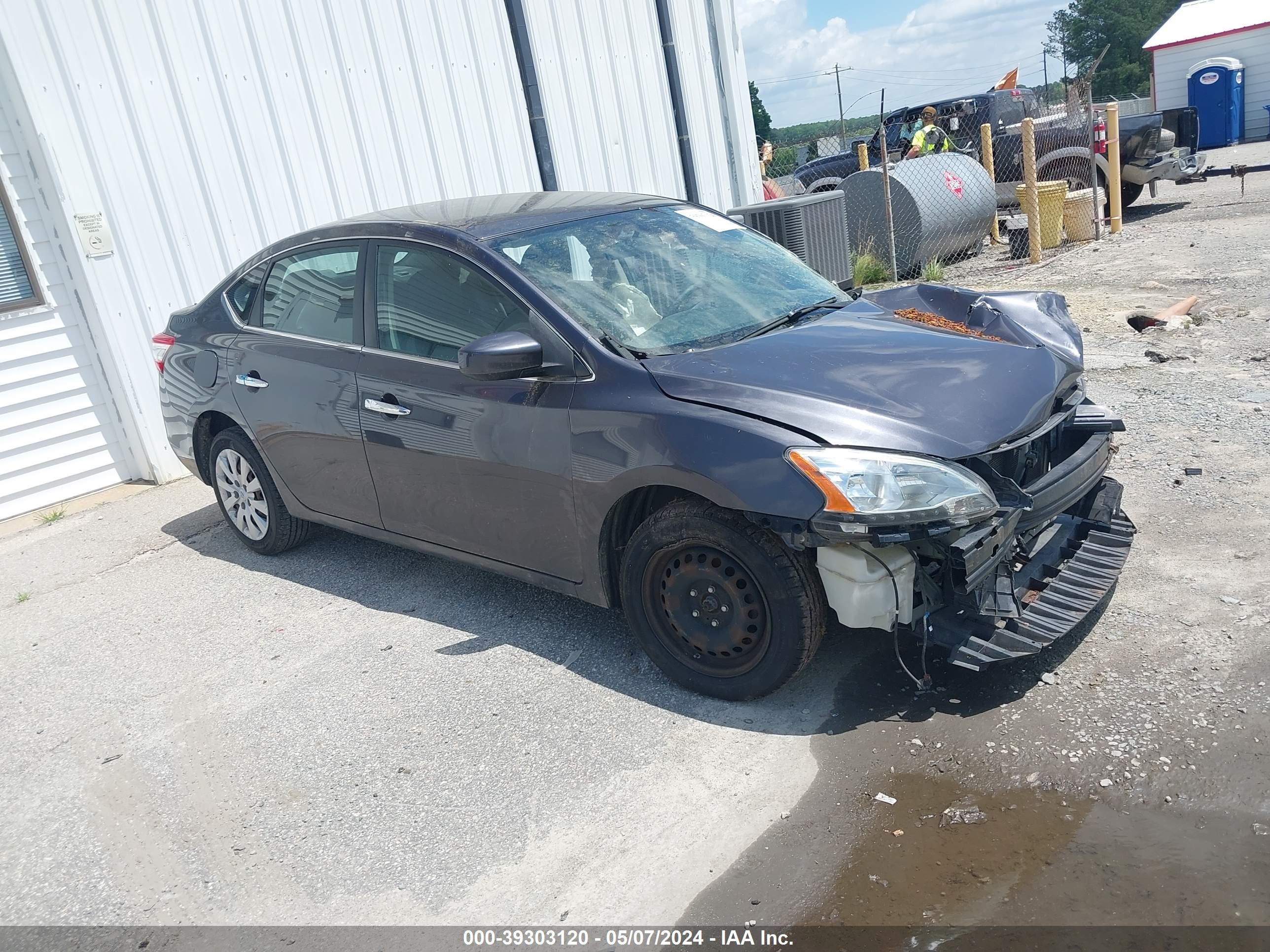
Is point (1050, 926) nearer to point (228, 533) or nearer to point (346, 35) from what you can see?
point (228, 533)

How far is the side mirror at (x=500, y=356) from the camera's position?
3742 millimetres

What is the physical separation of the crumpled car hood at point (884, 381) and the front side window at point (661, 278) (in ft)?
0.65

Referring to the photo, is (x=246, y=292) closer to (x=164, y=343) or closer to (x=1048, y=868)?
(x=164, y=343)

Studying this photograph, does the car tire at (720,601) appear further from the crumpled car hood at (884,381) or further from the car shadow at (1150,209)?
the car shadow at (1150,209)

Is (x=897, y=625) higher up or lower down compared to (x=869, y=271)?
higher up

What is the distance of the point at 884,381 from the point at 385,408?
84.1 inches

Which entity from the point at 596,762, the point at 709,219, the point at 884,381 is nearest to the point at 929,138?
the point at 709,219

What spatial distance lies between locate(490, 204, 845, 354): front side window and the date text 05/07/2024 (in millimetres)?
2017

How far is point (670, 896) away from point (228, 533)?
172 inches

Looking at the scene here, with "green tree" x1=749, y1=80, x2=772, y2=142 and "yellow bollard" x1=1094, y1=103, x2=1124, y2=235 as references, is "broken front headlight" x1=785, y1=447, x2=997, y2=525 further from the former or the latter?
"green tree" x1=749, y1=80, x2=772, y2=142

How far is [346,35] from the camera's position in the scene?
332 inches

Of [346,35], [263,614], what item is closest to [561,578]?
[263,614]

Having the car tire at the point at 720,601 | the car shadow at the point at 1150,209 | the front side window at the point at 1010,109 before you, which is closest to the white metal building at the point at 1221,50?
the front side window at the point at 1010,109

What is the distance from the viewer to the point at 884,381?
3578mm
